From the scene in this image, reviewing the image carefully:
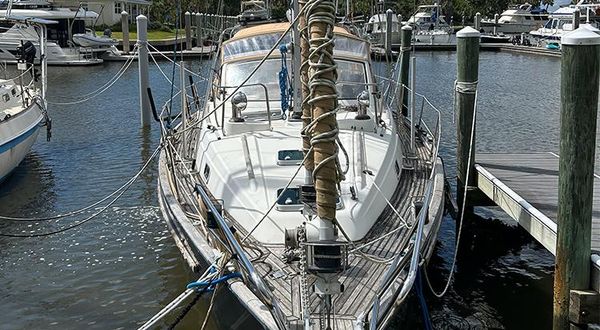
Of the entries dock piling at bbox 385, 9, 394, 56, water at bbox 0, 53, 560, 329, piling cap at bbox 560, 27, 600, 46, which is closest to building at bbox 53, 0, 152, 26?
water at bbox 0, 53, 560, 329

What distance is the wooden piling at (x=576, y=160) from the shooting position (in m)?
7.05

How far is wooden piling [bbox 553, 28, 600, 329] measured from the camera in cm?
705

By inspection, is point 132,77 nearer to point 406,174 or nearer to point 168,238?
point 168,238

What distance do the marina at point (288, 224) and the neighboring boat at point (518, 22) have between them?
52567 millimetres

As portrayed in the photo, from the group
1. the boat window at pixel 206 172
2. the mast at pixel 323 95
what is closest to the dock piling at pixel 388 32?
the boat window at pixel 206 172

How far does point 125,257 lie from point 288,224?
15.9 ft

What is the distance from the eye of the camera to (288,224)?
7.40m

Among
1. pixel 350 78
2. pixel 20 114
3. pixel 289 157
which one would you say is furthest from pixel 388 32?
pixel 289 157

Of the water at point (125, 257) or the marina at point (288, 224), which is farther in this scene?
the water at point (125, 257)

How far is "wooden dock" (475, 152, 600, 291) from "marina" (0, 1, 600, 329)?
4 cm

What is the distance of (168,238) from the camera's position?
12.0 metres

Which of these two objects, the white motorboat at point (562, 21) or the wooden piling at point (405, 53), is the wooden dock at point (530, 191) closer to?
the wooden piling at point (405, 53)

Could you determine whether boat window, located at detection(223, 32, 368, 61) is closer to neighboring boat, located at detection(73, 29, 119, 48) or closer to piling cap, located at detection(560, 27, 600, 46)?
piling cap, located at detection(560, 27, 600, 46)

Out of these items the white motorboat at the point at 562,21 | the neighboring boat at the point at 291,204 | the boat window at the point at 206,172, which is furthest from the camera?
the white motorboat at the point at 562,21
